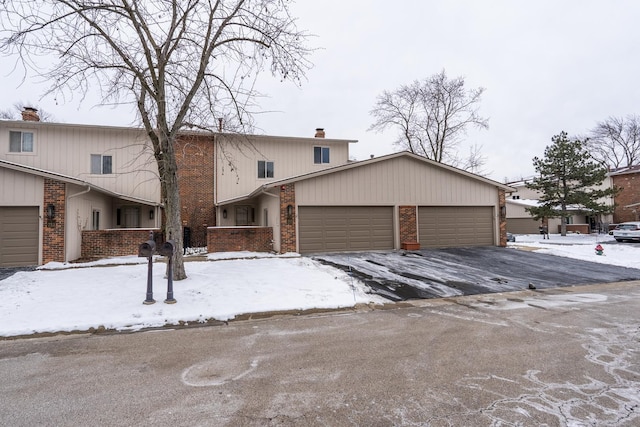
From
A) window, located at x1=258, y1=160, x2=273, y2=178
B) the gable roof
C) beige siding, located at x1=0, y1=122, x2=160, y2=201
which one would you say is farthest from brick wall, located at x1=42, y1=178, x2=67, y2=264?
window, located at x1=258, y1=160, x2=273, y2=178

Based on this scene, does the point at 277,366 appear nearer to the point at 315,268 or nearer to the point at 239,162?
the point at 315,268

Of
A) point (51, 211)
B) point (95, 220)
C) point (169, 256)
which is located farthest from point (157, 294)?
point (95, 220)

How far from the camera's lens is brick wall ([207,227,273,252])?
14.0 metres

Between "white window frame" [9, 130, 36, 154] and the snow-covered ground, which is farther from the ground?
"white window frame" [9, 130, 36, 154]

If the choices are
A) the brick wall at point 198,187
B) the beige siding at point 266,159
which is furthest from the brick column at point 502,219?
the brick wall at point 198,187

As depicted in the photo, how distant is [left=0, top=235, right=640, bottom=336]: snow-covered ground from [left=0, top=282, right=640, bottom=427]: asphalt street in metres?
0.58

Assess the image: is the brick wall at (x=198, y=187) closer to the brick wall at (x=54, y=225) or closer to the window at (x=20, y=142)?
the window at (x=20, y=142)

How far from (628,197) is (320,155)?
30.5 meters

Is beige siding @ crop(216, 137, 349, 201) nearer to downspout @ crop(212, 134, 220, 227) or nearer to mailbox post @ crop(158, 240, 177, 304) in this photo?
downspout @ crop(212, 134, 220, 227)

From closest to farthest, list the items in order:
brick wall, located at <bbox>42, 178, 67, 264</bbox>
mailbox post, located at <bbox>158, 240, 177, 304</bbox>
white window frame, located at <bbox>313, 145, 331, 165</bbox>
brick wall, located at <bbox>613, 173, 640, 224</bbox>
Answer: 1. mailbox post, located at <bbox>158, 240, 177, 304</bbox>
2. brick wall, located at <bbox>42, 178, 67, 264</bbox>
3. white window frame, located at <bbox>313, 145, 331, 165</bbox>
4. brick wall, located at <bbox>613, 173, 640, 224</bbox>

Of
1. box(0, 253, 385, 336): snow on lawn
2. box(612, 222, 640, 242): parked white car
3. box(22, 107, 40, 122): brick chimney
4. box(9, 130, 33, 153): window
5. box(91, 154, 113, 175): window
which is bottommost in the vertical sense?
box(0, 253, 385, 336): snow on lawn

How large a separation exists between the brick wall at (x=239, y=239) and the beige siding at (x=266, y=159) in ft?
16.2

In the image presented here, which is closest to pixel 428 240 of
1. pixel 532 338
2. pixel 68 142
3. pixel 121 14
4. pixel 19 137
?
pixel 532 338

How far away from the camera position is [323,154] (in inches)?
786
